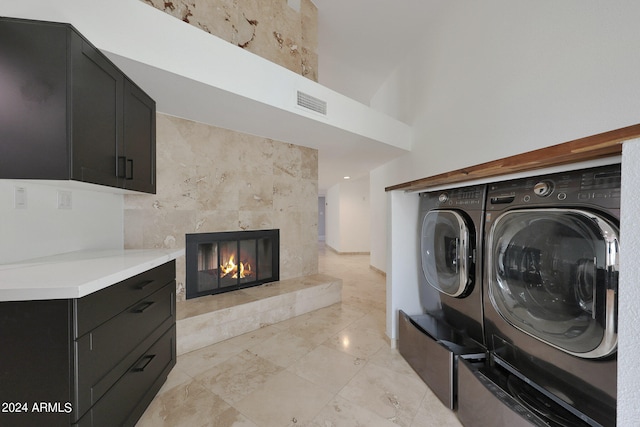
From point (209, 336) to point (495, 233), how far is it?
2.23 m

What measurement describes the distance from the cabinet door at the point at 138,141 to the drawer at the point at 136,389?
3.51 ft

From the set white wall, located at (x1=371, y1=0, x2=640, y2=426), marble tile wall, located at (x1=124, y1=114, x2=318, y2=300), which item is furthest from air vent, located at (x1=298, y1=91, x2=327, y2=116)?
white wall, located at (x1=371, y1=0, x2=640, y2=426)

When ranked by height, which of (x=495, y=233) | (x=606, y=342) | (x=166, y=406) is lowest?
(x=166, y=406)

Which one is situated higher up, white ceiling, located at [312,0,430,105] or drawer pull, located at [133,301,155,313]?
white ceiling, located at [312,0,430,105]

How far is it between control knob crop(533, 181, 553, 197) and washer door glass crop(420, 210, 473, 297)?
1.33 ft

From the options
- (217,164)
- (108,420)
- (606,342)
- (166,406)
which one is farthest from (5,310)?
(606,342)

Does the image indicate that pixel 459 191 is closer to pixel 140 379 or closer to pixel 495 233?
pixel 495 233

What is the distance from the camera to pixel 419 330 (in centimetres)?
157

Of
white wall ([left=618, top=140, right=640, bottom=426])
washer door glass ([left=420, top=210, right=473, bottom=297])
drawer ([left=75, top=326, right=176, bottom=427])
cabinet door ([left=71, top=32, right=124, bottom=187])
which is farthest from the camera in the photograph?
washer door glass ([left=420, top=210, right=473, bottom=297])

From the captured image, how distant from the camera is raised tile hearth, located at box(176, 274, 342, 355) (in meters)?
1.95

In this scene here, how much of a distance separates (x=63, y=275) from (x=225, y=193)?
164 centimetres

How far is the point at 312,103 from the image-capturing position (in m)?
2.10

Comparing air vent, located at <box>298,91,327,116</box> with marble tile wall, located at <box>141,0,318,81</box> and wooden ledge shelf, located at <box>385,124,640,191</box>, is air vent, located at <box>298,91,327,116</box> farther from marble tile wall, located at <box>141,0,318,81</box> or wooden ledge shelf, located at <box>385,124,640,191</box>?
wooden ledge shelf, located at <box>385,124,640,191</box>

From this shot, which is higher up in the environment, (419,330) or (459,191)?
(459,191)
